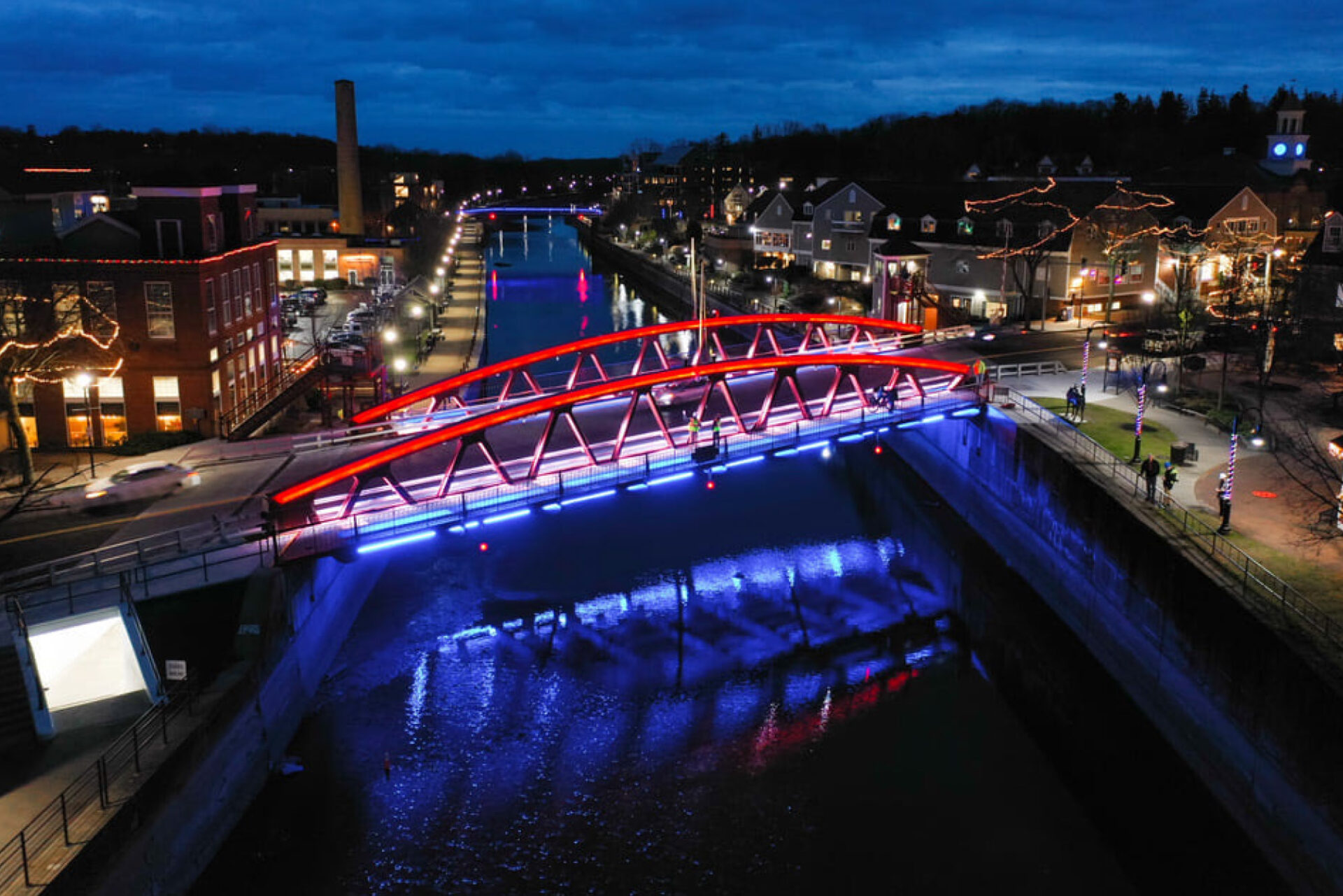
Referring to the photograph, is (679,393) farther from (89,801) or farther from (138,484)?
(89,801)

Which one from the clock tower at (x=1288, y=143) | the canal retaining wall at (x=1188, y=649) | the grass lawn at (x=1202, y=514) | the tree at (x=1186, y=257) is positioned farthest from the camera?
the clock tower at (x=1288, y=143)

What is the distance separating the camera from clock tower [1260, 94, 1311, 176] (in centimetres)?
9612

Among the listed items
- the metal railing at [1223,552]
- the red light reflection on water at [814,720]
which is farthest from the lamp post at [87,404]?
the metal railing at [1223,552]

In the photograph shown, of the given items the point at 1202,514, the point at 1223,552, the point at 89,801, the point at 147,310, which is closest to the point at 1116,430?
the point at 1202,514

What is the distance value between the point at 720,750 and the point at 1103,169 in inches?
5057

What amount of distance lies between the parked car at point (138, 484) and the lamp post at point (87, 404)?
156cm

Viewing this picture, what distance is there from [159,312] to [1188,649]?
31.7 meters

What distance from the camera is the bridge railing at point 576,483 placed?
27094 millimetres

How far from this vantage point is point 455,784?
24031mm

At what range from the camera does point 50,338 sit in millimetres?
33531

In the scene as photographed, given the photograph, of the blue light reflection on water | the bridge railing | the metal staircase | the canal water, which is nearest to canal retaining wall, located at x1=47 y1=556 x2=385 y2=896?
the canal water

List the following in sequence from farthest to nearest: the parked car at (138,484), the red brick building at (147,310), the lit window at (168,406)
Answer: the lit window at (168,406), the red brick building at (147,310), the parked car at (138,484)

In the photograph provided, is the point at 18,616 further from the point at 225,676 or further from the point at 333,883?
the point at 333,883

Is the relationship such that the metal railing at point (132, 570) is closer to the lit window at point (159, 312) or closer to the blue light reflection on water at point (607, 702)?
the blue light reflection on water at point (607, 702)
